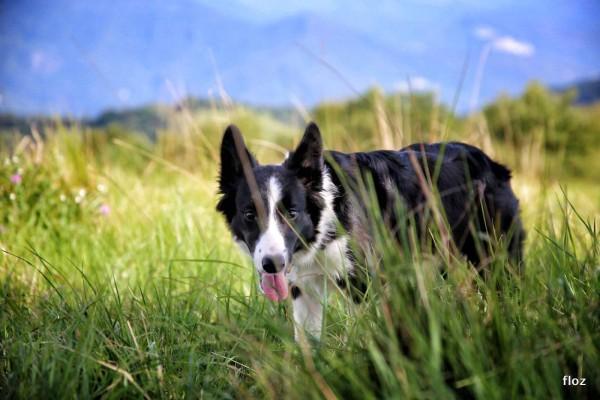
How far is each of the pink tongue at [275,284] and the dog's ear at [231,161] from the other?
705 mm

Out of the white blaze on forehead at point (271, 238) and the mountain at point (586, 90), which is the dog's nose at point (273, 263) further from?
the mountain at point (586, 90)

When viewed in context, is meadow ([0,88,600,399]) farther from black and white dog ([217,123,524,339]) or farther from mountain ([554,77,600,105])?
mountain ([554,77,600,105])

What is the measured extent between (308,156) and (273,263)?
0.74 m

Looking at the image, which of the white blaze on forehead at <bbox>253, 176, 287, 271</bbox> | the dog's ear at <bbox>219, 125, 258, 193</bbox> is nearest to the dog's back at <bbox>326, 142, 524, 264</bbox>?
the white blaze on forehead at <bbox>253, 176, 287, 271</bbox>

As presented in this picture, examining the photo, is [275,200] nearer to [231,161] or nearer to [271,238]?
[271,238]

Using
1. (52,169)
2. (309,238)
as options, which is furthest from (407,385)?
(52,169)

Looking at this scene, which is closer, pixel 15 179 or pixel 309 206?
pixel 309 206

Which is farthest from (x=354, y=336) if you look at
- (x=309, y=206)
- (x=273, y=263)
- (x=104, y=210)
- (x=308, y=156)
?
(x=104, y=210)

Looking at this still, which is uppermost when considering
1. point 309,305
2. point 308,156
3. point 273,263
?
point 308,156

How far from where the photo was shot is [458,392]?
1.83m

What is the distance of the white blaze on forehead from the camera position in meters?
2.92

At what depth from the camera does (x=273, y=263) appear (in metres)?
2.93

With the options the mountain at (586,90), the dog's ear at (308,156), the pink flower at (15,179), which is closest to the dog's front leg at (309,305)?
the dog's ear at (308,156)

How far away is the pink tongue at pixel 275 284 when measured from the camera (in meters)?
3.03
